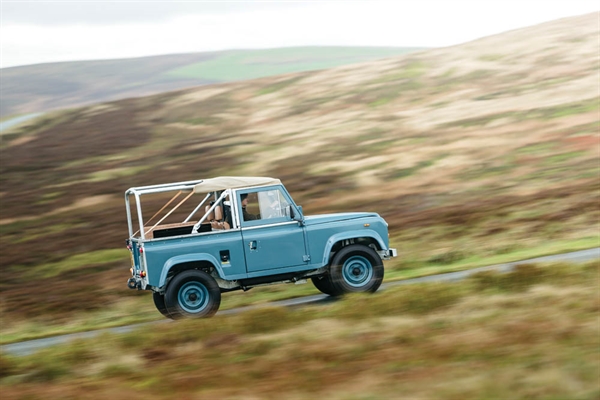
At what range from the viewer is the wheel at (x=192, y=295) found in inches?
531

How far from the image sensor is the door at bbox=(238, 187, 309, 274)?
13.9m

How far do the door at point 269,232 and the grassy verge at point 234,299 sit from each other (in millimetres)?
2346

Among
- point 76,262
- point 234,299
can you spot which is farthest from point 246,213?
point 76,262

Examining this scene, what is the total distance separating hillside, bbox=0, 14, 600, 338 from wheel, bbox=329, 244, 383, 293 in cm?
463

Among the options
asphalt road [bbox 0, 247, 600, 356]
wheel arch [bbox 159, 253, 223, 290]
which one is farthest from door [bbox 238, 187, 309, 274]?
asphalt road [bbox 0, 247, 600, 356]

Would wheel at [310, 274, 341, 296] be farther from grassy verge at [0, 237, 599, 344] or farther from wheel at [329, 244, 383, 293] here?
grassy verge at [0, 237, 599, 344]

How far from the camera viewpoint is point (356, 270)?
14375 millimetres

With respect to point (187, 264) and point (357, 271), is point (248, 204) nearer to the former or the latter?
point (187, 264)

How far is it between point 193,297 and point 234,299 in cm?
366

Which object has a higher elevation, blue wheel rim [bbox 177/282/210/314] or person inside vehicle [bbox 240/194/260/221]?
person inside vehicle [bbox 240/194/260/221]

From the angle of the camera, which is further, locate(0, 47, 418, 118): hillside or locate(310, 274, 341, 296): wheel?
locate(0, 47, 418, 118): hillside

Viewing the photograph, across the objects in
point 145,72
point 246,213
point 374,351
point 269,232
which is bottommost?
point 374,351

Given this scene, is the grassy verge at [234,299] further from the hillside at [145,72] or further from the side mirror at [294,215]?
the hillside at [145,72]

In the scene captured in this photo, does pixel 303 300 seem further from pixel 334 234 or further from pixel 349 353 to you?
pixel 349 353
